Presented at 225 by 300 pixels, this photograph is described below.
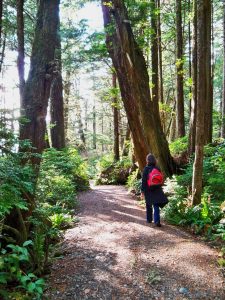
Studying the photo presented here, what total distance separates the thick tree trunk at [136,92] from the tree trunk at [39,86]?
4936mm

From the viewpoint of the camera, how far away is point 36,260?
530 centimetres

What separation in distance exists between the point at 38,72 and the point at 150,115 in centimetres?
616

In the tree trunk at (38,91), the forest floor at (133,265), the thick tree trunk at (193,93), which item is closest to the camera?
the forest floor at (133,265)

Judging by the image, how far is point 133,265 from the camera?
18.5 ft

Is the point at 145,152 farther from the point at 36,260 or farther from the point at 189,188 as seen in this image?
the point at 36,260

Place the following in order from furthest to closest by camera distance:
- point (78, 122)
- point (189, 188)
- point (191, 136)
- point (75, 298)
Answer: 1. point (78, 122)
2. point (191, 136)
3. point (189, 188)
4. point (75, 298)

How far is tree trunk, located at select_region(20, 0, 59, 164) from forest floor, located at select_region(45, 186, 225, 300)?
7.03ft

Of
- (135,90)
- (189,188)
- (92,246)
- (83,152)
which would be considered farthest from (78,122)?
(92,246)

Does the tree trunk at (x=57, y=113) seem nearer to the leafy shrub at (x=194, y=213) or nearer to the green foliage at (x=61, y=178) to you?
the green foliage at (x=61, y=178)

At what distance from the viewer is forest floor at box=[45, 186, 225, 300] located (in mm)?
4793

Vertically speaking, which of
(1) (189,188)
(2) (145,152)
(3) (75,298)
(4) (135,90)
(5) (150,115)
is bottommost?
(3) (75,298)

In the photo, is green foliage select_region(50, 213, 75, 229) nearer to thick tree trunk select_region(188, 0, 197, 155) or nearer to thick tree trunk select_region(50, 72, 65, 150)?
thick tree trunk select_region(188, 0, 197, 155)

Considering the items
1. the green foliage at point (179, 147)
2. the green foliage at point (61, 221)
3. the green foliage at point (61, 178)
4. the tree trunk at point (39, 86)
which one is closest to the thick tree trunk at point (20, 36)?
the green foliage at point (61, 178)

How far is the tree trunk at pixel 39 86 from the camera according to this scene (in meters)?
6.68
